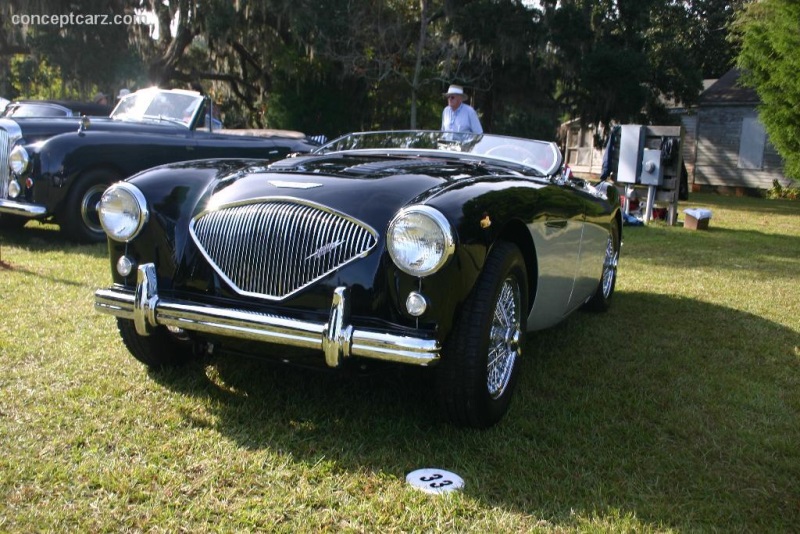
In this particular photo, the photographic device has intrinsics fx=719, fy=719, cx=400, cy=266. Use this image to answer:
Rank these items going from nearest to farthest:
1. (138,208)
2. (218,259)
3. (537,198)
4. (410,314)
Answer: (410,314), (218,259), (138,208), (537,198)

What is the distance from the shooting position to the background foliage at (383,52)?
66.7ft

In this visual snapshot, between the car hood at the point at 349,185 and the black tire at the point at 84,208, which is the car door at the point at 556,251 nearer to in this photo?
the car hood at the point at 349,185

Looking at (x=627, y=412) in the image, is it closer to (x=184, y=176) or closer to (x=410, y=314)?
(x=410, y=314)

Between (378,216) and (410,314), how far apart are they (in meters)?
0.44

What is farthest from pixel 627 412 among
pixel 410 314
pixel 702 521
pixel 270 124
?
pixel 270 124

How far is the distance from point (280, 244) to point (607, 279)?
3.26m

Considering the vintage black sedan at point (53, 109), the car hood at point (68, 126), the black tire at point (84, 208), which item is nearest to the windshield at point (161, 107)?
the car hood at point (68, 126)

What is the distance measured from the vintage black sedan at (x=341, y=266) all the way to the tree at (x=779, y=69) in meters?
13.5

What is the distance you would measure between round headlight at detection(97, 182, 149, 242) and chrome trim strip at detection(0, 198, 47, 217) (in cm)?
401

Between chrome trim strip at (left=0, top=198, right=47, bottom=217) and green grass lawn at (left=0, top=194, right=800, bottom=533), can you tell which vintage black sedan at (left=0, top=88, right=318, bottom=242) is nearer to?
chrome trim strip at (left=0, top=198, right=47, bottom=217)

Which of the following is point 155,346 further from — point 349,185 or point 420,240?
point 420,240

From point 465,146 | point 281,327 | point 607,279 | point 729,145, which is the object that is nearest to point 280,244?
point 281,327

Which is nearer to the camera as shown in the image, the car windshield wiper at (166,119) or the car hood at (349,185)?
the car hood at (349,185)

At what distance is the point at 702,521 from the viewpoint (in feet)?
8.00
